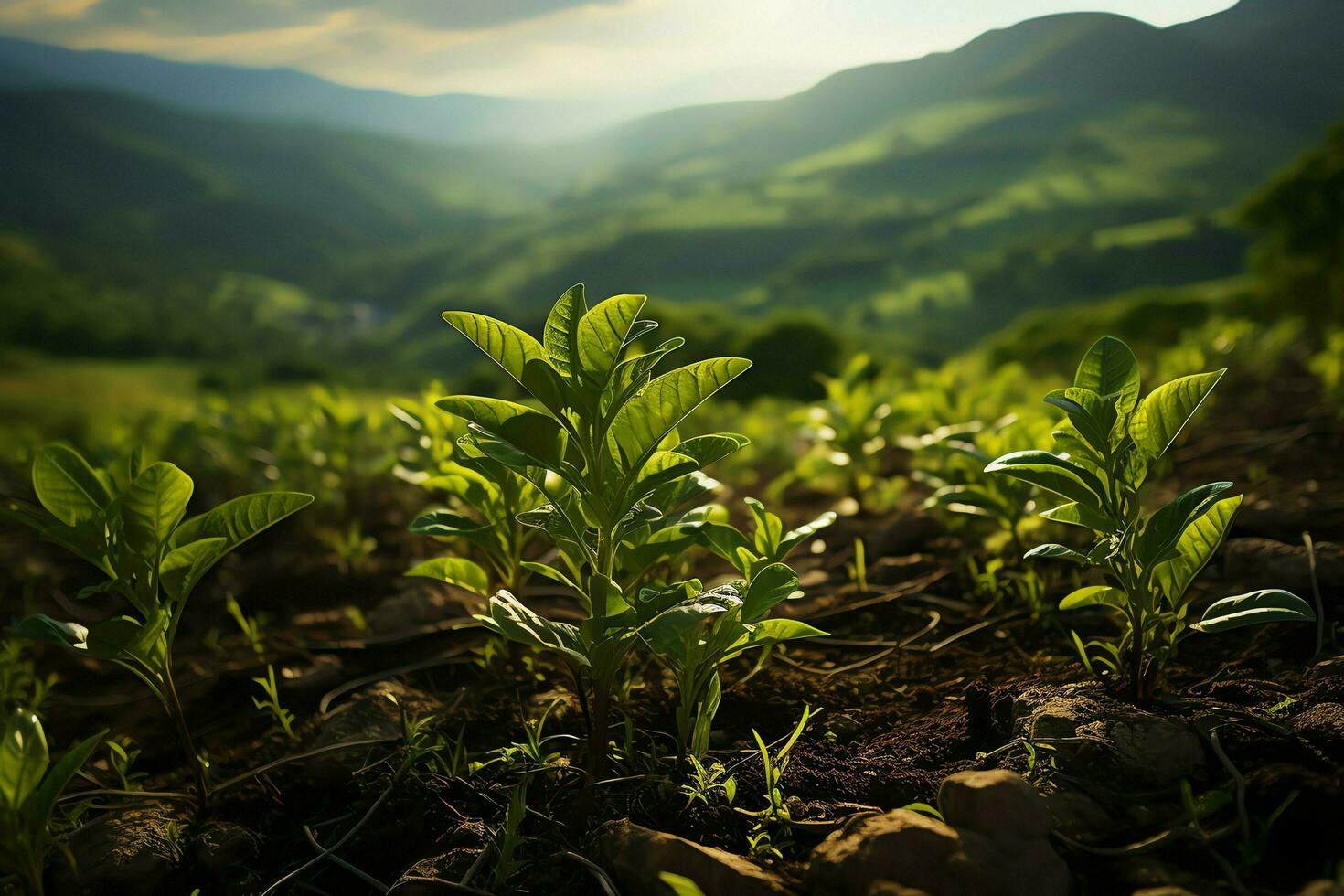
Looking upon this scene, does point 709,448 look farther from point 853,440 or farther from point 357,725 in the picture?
point 853,440

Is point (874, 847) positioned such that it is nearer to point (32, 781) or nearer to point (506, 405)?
point (506, 405)

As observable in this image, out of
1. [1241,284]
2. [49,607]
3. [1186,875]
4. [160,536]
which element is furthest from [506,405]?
[1241,284]

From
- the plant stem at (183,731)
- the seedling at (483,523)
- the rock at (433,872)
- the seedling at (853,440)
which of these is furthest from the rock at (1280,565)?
the plant stem at (183,731)

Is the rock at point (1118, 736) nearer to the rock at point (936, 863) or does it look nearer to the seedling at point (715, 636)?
the rock at point (936, 863)

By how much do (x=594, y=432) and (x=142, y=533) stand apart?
0.69 m

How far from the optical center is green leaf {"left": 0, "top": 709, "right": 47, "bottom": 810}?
1.02 meters

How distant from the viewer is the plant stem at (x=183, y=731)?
1.29 metres

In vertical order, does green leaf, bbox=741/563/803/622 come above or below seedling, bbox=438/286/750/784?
below

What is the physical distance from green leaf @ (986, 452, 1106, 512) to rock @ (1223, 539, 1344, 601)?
66 centimetres

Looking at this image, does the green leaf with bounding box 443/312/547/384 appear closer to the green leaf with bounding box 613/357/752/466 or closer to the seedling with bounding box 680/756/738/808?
the green leaf with bounding box 613/357/752/466

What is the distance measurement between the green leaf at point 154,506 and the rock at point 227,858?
44 cm

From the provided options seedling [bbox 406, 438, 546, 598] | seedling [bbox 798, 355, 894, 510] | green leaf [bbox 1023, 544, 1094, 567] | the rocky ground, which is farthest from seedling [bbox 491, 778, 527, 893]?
seedling [bbox 798, 355, 894, 510]

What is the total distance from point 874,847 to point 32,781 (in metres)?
1.04

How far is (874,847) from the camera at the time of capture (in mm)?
1026
